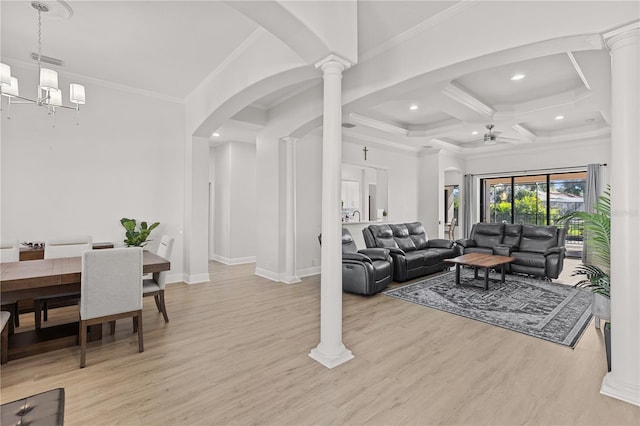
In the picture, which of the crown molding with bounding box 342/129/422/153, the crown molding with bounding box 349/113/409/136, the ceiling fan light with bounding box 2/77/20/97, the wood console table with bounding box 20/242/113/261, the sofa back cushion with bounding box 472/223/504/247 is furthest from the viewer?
the sofa back cushion with bounding box 472/223/504/247

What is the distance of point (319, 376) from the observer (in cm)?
246

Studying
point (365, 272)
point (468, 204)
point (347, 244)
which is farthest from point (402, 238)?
point (468, 204)

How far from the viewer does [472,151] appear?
880 centimetres

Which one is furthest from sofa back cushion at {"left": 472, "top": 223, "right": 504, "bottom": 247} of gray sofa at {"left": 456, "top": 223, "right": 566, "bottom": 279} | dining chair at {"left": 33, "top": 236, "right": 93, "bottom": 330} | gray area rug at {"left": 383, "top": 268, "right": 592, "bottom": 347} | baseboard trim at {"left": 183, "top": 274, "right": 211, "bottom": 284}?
dining chair at {"left": 33, "top": 236, "right": 93, "bottom": 330}

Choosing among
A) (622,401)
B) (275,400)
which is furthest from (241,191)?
(622,401)

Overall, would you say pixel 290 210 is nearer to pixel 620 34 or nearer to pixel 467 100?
pixel 467 100

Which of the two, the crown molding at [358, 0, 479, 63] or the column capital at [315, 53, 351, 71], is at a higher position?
the crown molding at [358, 0, 479, 63]

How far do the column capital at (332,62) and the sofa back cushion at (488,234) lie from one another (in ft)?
18.2

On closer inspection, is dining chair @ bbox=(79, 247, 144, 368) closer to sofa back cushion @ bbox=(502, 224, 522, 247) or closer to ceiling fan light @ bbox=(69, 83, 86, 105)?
ceiling fan light @ bbox=(69, 83, 86, 105)

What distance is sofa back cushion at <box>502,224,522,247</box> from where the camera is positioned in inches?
255

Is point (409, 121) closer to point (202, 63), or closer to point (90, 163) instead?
point (202, 63)

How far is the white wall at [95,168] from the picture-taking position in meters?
4.21

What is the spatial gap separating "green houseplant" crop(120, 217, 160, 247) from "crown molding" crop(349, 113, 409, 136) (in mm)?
3895

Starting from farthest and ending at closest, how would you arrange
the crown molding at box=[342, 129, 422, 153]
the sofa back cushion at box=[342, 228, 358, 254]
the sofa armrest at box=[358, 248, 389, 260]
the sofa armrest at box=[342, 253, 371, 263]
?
the crown molding at box=[342, 129, 422, 153] → the sofa back cushion at box=[342, 228, 358, 254] → the sofa armrest at box=[358, 248, 389, 260] → the sofa armrest at box=[342, 253, 371, 263]
